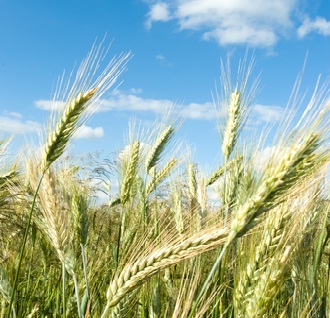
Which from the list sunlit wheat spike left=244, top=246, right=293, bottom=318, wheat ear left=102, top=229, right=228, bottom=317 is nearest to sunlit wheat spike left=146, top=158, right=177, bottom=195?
sunlit wheat spike left=244, top=246, right=293, bottom=318

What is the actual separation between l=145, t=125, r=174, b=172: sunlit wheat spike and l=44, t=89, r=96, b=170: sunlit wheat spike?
1.51 metres

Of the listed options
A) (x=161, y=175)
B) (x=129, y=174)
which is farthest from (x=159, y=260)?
(x=161, y=175)

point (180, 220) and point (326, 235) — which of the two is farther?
point (180, 220)

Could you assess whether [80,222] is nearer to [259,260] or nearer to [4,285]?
[4,285]

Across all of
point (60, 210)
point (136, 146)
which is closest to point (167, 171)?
point (136, 146)

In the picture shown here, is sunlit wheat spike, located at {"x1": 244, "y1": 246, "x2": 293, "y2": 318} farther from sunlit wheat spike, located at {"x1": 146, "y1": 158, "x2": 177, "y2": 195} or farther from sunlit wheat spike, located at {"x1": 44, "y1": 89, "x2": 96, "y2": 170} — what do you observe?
sunlit wheat spike, located at {"x1": 146, "y1": 158, "x2": 177, "y2": 195}

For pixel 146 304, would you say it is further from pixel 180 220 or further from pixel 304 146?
pixel 304 146

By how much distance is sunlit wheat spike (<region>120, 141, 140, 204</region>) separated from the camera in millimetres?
3362

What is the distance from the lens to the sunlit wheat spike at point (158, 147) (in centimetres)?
392

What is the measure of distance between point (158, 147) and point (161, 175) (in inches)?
17.4

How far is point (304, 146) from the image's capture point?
172 cm

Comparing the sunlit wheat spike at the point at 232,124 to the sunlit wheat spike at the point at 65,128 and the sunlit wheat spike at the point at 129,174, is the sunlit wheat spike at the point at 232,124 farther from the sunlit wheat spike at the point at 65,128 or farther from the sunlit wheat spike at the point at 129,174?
the sunlit wheat spike at the point at 65,128

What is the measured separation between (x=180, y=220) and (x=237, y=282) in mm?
1072

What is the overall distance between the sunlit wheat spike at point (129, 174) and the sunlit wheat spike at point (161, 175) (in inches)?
20.4
